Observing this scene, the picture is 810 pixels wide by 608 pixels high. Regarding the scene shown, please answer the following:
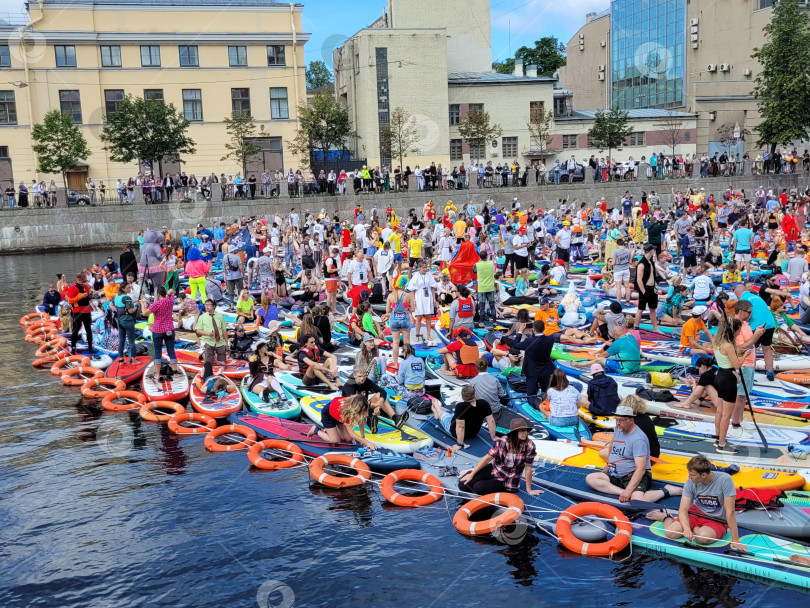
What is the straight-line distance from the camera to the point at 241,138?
147 ft

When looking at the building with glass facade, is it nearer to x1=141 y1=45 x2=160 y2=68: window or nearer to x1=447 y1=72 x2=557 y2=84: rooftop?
x1=447 y1=72 x2=557 y2=84: rooftop

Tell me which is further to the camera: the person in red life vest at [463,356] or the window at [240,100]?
the window at [240,100]

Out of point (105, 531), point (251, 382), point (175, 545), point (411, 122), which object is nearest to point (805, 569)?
point (175, 545)

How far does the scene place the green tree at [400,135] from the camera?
46312 mm

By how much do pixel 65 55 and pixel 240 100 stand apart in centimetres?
999

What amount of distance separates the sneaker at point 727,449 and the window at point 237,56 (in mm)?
43280

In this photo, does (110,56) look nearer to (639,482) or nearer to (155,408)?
(155,408)

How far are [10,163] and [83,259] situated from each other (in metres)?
12.9

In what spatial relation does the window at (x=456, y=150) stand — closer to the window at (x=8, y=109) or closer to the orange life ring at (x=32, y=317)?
the window at (x=8, y=109)

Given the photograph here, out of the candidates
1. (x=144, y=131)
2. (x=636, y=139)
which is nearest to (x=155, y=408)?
(x=144, y=131)

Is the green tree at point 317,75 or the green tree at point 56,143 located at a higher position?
the green tree at point 317,75

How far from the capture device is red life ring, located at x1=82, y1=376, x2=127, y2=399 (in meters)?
15.0

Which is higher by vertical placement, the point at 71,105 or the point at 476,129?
the point at 71,105

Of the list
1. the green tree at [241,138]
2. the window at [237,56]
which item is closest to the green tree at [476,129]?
the green tree at [241,138]
